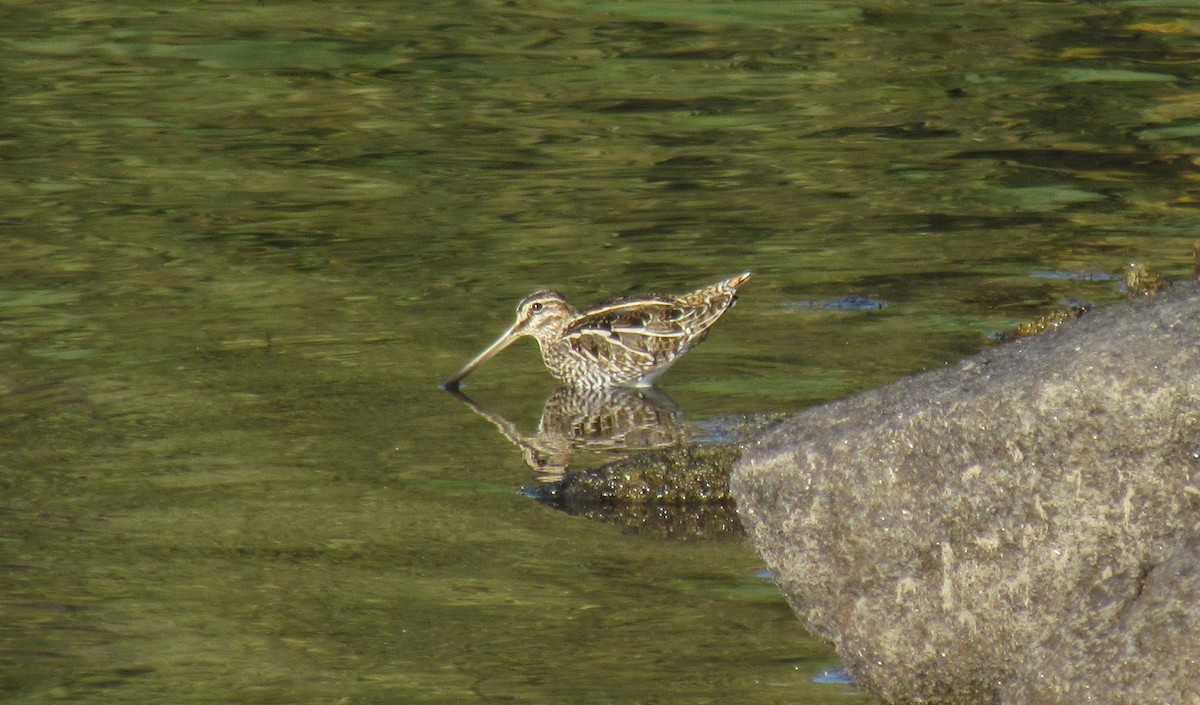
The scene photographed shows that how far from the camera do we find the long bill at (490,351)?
31.3ft

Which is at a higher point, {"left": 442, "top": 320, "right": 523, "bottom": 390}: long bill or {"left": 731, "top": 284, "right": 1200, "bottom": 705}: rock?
{"left": 731, "top": 284, "right": 1200, "bottom": 705}: rock

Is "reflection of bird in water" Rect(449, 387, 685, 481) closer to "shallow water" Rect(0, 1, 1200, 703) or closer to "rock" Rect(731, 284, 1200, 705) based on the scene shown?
"shallow water" Rect(0, 1, 1200, 703)

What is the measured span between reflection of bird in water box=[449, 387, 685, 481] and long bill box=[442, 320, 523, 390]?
19cm

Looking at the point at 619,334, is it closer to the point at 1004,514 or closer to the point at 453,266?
the point at 453,266

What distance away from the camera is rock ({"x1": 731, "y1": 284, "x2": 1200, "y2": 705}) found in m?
5.12

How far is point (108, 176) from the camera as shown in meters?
13.8

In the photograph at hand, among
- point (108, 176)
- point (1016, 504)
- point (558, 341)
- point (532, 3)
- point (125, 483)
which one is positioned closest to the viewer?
point (1016, 504)

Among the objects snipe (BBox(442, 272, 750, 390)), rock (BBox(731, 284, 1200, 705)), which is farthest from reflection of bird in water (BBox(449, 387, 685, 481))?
rock (BBox(731, 284, 1200, 705))

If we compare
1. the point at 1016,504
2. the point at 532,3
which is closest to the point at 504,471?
the point at 1016,504

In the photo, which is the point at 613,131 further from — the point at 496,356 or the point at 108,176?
the point at 496,356

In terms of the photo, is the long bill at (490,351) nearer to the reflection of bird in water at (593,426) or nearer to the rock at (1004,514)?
the reflection of bird in water at (593,426)

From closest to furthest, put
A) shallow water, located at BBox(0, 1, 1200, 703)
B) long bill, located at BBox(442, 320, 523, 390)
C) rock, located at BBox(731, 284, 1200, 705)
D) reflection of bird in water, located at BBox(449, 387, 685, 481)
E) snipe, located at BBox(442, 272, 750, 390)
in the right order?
rock, located at BBox(731, 284, 1200, 705) → shallow water, located at BBox(0, 1, 1200, 703) → reflection of bird in water, located at BBox(449, 387, 685, 481) → long bill, located at BBox(442, 320, 523, 390) → snipe, located at BBox(442, 272, 750, 390)

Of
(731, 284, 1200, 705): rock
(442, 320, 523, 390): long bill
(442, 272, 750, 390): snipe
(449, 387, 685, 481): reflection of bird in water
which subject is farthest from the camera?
(442, 272, 750, 390): snipe

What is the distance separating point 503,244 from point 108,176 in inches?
129
